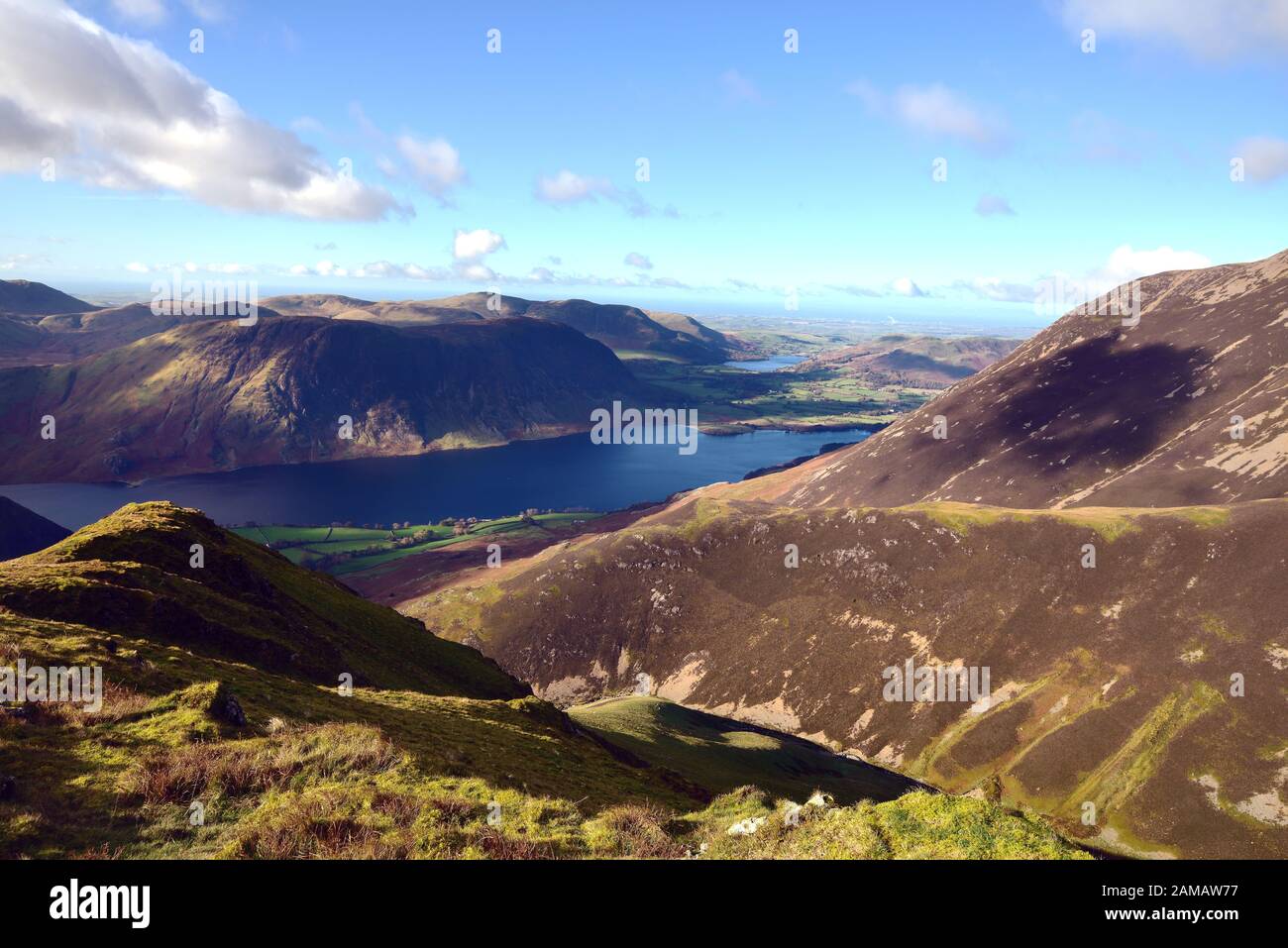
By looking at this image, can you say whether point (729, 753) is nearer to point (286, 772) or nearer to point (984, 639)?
point (984, 639)

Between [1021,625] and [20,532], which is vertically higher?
[20,532]

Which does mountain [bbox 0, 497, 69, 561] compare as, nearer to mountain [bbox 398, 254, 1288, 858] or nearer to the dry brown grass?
mountain [bbox 398, 254, 1288, 858]

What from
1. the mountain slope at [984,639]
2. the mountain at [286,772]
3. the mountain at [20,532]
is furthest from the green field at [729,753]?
the mountain at [20,532]

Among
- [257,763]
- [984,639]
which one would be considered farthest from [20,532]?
[984,639]

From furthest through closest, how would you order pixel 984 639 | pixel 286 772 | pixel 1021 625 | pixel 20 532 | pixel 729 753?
pixel 20 532, pixel 984 639, pixel 1021 625, pixel 729 753, pixel 286 772

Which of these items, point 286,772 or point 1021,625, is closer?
point 286,772
